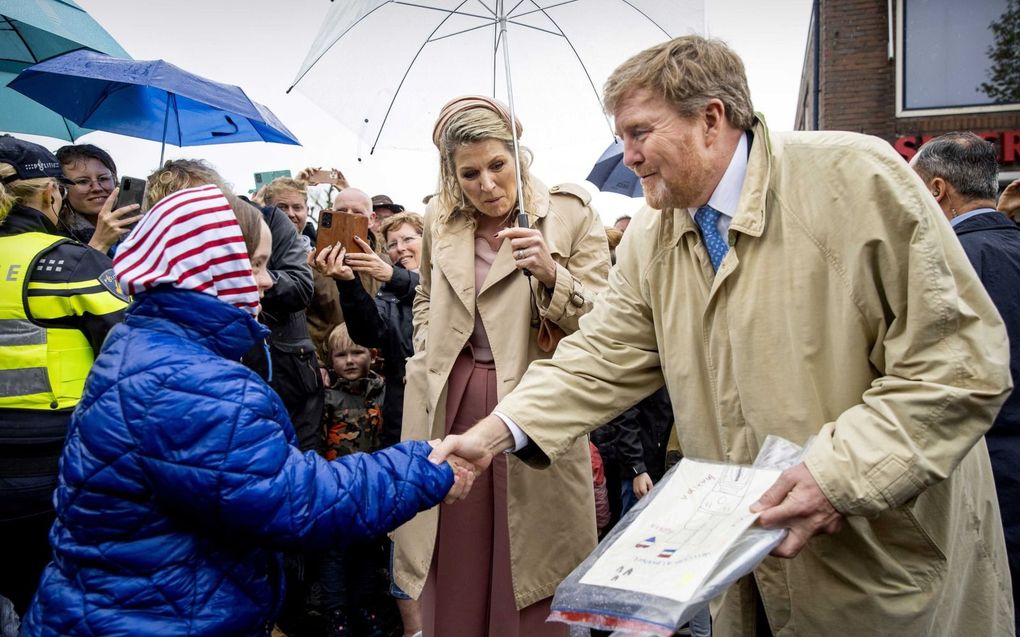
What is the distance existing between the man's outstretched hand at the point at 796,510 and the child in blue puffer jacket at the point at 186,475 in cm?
90

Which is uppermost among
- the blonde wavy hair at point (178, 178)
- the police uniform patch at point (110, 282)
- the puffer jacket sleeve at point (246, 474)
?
the blonde wavy hair at point (178, 178)

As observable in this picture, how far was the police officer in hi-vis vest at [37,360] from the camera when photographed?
9.37 feet

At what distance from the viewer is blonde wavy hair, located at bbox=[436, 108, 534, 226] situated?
3025mm

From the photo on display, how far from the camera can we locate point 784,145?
195 cm

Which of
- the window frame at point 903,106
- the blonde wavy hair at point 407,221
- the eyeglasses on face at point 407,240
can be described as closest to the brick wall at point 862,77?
the window frame at point 903,106

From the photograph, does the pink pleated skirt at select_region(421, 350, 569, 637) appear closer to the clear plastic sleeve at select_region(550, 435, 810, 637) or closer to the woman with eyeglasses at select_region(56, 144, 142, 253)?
the clear plastic sleeve at select_region(550, 435, 810, 637)

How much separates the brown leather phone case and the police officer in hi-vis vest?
0.94 meters

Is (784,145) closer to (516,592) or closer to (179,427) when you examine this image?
(179,427)

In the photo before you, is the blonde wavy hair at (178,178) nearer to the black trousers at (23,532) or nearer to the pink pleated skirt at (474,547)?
the black trousers at (23,532)

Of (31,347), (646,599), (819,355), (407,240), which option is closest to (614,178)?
(407,240)

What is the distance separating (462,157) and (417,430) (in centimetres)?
108

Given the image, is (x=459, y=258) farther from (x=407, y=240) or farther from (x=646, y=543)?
(x=407, y=240)

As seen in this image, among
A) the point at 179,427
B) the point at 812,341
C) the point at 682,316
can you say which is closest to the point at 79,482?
the point at 179,427

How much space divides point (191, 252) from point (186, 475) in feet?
1.82
